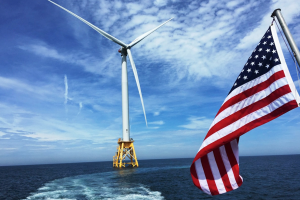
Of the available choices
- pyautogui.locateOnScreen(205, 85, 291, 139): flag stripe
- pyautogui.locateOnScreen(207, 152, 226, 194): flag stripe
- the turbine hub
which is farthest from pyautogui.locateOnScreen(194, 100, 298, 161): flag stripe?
the turbine hub

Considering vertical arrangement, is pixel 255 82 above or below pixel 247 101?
above

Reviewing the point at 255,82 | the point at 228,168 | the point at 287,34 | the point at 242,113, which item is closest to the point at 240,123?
the point at 242,113

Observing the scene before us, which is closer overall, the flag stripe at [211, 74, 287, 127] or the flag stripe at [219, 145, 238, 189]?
the flag stripe at [211, 74, 287, 127]

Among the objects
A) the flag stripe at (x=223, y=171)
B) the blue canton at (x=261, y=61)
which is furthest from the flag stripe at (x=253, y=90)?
the flag stripe at (x=223, y=171)

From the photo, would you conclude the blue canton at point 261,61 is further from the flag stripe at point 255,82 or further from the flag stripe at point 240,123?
the flag stripe at point 240,123

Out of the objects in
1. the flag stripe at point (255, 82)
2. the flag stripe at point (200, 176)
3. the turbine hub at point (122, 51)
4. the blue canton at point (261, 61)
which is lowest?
the flag stripe at point (200, 176)

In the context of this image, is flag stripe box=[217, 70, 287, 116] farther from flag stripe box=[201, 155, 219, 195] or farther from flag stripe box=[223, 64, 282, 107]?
flag stripe box=[201, 155, 219, 195]

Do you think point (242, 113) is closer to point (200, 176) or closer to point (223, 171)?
point (223, 171)
